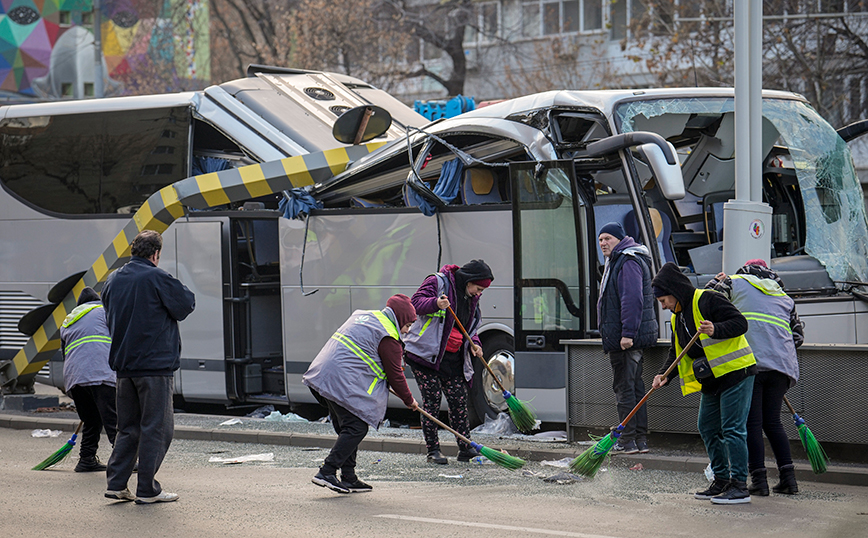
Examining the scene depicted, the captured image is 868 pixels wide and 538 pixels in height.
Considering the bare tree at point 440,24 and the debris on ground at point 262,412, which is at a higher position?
the bare tree at point 440,24

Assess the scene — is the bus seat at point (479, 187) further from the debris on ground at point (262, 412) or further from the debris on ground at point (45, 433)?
the debris on ground at point (45, 433)

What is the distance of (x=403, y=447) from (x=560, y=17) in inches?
982

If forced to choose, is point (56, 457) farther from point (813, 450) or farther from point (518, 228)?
point (813, 450)

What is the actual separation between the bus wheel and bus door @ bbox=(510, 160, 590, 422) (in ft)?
0.75

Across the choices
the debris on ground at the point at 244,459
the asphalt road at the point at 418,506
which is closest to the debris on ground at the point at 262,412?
the debris on ground at the point at 244,459

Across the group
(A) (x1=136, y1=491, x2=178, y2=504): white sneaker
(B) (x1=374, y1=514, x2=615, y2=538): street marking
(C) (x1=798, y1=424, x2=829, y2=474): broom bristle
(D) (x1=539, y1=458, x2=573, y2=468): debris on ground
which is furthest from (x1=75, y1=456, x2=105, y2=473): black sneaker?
(C) (x1=798, y1=424, x2=829, y2=474): broom bristle

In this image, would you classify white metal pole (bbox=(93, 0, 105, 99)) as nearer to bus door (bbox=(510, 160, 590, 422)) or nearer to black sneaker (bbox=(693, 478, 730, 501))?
bus door (bbox=(510, 160, 590, 422))

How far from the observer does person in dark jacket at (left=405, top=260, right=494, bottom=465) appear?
29.2 feet

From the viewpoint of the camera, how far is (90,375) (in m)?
8.69

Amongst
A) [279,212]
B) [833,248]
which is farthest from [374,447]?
[833,248]

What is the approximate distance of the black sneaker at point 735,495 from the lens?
7.00 m

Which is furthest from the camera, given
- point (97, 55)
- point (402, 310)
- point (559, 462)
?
→ point (97, 55)

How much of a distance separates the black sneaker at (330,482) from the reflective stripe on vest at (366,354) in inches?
25.5

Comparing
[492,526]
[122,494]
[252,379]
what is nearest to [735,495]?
[492,526]
